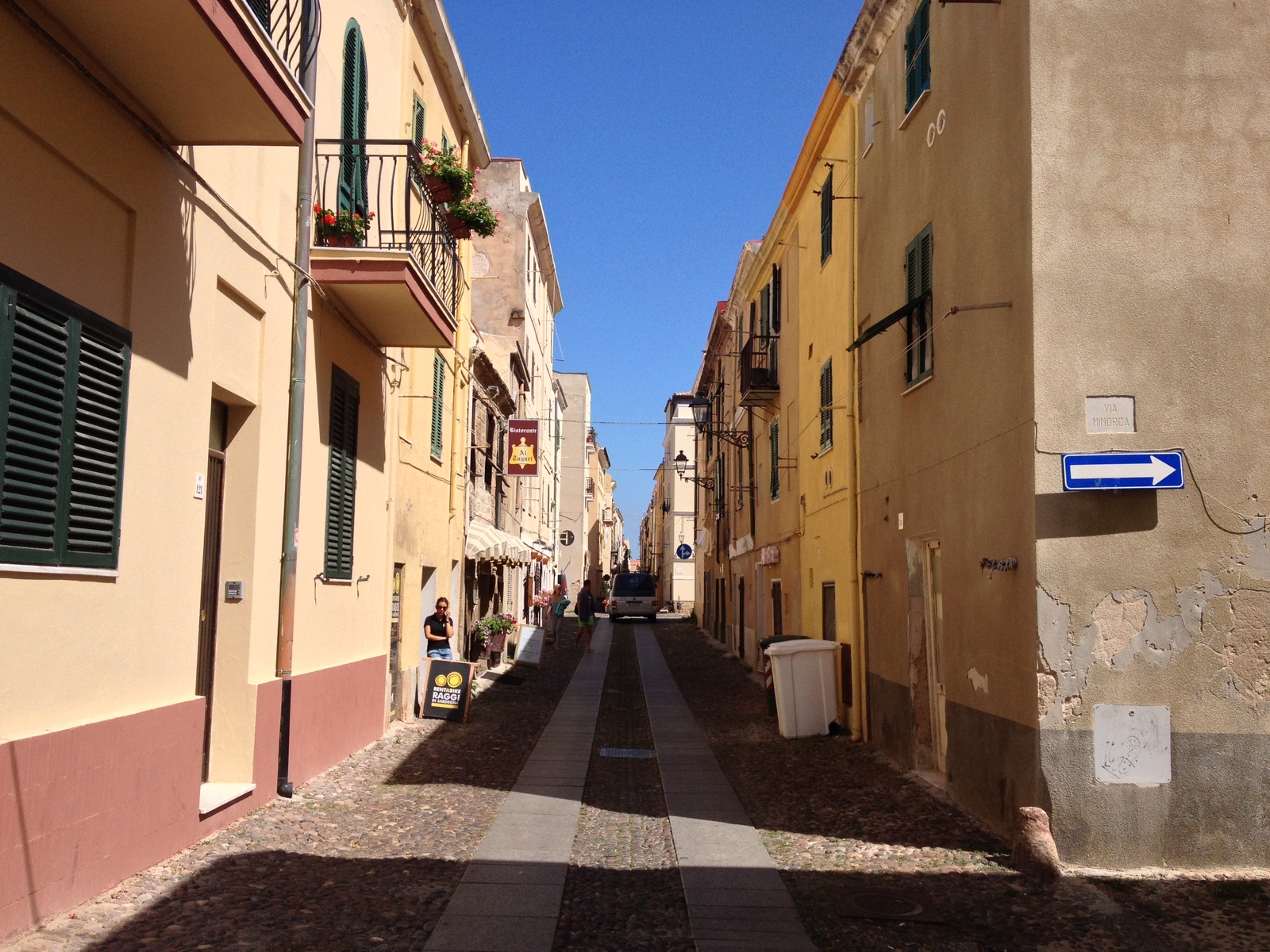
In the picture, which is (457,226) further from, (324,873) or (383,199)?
(324,873)

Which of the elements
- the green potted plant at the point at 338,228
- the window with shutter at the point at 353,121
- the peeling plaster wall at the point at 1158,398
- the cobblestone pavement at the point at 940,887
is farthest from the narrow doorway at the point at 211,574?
the peeling plaster wall at the point at 1158,398

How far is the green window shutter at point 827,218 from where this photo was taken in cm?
1555

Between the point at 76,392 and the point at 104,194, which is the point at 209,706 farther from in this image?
the point at 104,194

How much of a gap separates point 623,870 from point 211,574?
3.89 meters

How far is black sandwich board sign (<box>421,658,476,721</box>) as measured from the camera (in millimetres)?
14539

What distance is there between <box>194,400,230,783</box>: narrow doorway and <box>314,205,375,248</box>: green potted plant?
233 cm

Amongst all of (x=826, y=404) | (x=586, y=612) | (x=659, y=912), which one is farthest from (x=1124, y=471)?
(x=586, y=612)

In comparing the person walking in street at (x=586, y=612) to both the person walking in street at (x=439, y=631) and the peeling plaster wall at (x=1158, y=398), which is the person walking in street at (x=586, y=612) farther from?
the peeling plaster wall at (x=1158, y=398)

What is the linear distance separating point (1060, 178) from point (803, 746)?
Answer: 7.46m

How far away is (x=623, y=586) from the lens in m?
49.2

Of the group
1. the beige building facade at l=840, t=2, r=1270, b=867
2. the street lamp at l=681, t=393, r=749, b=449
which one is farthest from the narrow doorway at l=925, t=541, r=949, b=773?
the street lamp at l=681, t=393, r=749, b=449

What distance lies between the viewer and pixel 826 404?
15859 millimetres

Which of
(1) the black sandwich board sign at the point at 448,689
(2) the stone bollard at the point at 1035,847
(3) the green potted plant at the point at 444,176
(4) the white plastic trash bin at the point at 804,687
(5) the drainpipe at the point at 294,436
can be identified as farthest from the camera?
(1) the black sandwich board sign at the point at 448,689

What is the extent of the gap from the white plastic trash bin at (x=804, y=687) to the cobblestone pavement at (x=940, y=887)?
2430 millimetres
